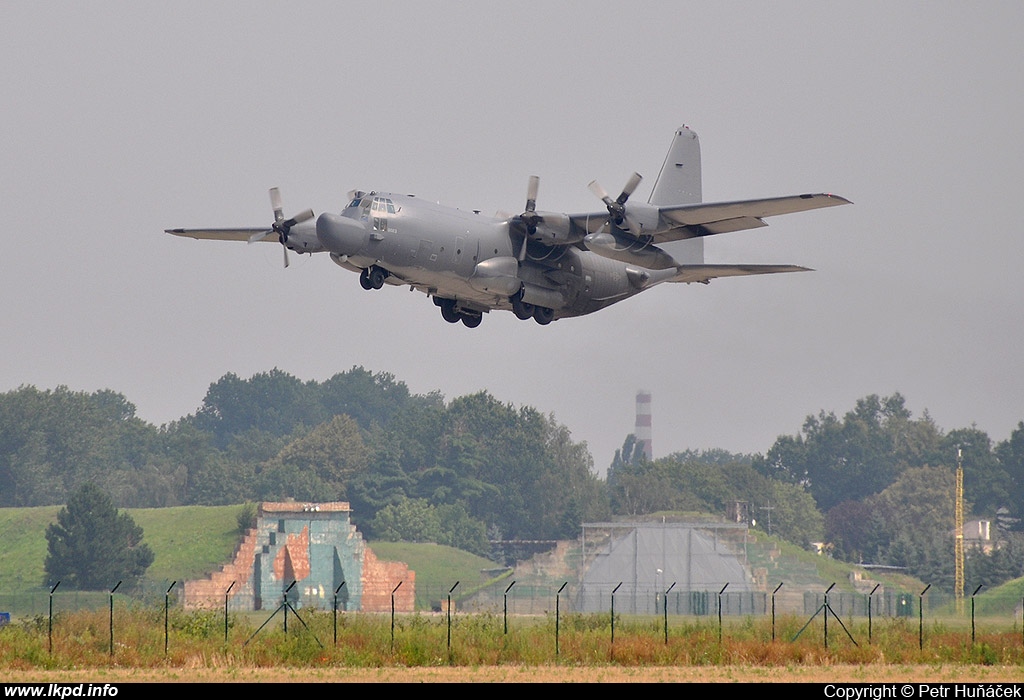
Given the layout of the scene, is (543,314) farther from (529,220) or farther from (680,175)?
(680,175)

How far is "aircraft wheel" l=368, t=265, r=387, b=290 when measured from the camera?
1769 inches

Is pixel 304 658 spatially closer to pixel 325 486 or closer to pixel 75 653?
pixel 75 653

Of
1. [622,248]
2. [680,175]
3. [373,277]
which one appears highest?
[680,175]

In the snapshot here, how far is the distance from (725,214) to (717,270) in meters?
5.45

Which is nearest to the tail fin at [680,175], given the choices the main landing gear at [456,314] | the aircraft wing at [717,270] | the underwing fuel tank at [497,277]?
the aircraft wing at [717,270]

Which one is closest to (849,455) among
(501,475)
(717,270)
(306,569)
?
(501,475)

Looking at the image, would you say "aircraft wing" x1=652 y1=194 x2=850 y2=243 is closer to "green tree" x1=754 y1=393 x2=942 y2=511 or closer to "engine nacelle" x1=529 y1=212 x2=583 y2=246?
"engine nacelle" x1=529 y1=212 x2=583 y2=246

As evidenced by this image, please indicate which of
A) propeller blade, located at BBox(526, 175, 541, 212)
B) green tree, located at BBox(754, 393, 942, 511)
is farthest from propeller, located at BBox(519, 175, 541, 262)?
green tree, located at BBox(754, 393, 942, 511)

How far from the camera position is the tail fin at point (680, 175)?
5906cm

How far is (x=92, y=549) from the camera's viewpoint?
85375mm

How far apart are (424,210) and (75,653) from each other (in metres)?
16.8

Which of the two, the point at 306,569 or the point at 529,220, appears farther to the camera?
the point at 306,569

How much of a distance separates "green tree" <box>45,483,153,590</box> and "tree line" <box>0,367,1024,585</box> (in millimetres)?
29526

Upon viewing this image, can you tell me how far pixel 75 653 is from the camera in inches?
1548
